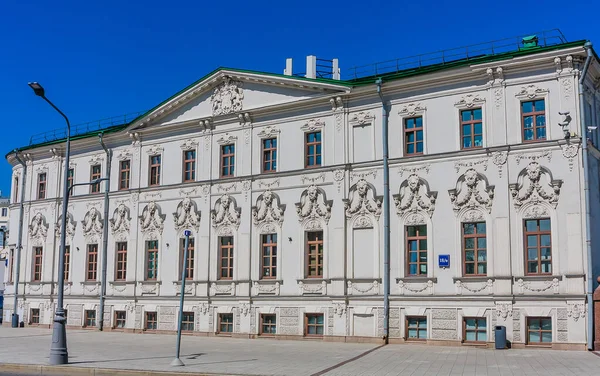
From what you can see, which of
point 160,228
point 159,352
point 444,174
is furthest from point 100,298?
point 444,174

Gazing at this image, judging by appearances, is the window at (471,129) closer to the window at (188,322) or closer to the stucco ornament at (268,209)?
the stucco ornament at (268,209)

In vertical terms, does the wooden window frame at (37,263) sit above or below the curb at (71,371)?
above

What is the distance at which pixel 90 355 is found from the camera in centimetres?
2481

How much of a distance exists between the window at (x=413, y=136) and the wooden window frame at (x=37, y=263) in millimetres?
24290

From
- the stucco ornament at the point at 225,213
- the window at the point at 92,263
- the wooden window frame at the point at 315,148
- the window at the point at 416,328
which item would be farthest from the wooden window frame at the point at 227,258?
the window at the point at 416,328

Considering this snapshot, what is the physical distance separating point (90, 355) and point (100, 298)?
14679 millimetres

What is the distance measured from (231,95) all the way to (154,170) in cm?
653

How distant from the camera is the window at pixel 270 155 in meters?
34.3

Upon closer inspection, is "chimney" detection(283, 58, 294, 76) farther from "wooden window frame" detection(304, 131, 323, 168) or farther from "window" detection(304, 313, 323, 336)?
"window" detection(304, 313, 323, 336)

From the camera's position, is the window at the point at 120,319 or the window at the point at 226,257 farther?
the window at the point at 120,319

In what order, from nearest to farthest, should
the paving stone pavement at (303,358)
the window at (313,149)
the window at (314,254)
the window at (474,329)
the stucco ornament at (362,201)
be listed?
the paving stone pavement at (303,358) → the window at (474,329) → the stucco ornament at (362,201) → the window at (314,254) → the window at (313,149)

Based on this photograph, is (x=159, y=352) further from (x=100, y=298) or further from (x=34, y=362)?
(x=100, y=298)

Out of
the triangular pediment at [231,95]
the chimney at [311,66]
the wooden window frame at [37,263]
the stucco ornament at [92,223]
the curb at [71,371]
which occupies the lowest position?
the curb at [71,371]

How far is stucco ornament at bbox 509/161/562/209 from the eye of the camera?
87.8 feet
